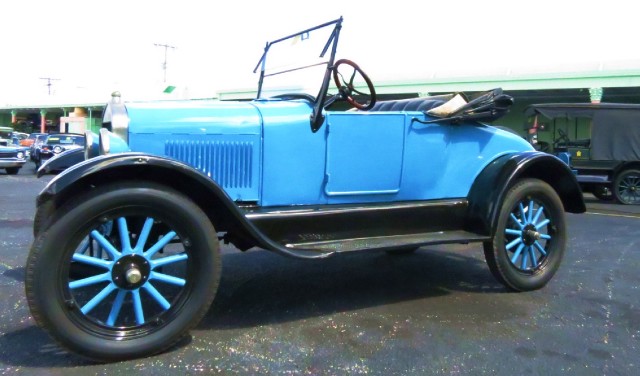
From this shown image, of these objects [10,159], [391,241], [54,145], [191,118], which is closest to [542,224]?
[391,241]

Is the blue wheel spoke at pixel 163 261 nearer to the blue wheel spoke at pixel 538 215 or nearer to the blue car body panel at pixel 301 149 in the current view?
the blue car body panel at pixel 301 149

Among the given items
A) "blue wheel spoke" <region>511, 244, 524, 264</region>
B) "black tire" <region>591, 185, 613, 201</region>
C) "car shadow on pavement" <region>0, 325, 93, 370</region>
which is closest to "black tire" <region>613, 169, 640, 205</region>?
"black tire" <region>591, 185, 613, 201</region>

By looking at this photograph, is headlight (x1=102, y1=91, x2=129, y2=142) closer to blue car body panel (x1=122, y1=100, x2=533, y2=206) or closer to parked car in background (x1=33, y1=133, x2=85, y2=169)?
blue car body panel (x1=122, y1=100, x2=533, y2=206)

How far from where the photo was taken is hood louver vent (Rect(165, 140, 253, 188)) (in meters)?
3.49

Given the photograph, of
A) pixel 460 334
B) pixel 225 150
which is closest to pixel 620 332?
pixel 460 334

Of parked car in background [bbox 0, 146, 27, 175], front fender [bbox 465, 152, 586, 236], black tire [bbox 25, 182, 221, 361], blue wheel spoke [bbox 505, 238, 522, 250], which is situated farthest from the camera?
parked car in background [bbox 0, 146, 27, 175]

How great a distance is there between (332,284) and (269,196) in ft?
3.94

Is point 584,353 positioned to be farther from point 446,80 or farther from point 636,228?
point 446,80

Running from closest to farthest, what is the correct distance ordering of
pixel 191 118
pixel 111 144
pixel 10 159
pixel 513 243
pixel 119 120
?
1. pixel 111 144
2. pixel 119 120
3. pixel 191 118
4. pixel 513 243
5. pixel 10 159

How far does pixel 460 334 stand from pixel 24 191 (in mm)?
11346

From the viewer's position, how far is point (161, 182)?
3.09 m

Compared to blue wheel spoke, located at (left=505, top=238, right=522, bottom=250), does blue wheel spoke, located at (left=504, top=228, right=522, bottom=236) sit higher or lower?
higher

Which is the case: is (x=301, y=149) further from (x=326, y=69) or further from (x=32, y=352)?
(x=32, y=352)

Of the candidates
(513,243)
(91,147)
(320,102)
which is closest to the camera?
(320,102)
